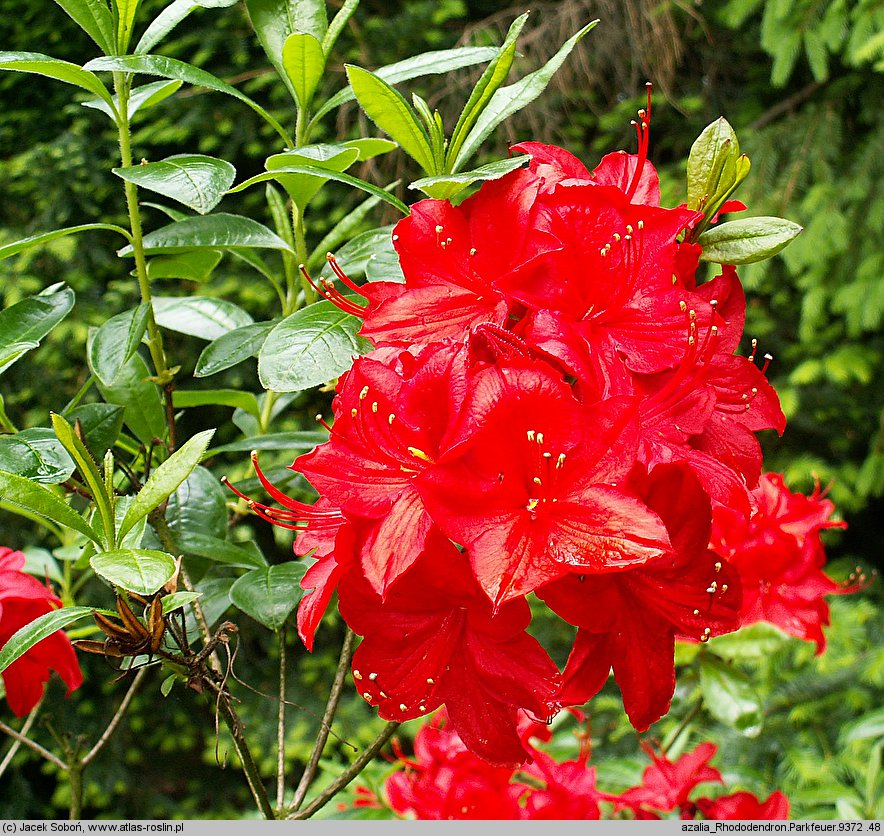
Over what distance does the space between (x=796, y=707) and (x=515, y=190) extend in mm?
1707

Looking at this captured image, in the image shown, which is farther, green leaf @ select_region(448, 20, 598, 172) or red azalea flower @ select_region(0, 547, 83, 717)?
red azalea flower @ select_region(0, 547, 83, 717)

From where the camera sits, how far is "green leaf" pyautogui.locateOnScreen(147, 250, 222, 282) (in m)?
0.82

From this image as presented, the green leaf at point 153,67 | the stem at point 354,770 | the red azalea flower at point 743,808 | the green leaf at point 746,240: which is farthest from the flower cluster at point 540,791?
the green leaf at point 153,67

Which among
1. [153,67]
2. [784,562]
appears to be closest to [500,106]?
[153,67]

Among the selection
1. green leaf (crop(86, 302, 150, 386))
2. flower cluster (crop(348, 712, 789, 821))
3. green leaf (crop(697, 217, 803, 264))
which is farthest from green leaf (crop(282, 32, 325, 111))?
flower cluster (crop(348, 712, 789, 821))

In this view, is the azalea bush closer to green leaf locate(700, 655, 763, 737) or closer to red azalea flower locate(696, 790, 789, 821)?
red azalea flower locate(696, 790, 789, 821)

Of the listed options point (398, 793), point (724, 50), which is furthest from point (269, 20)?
point (724, 50)

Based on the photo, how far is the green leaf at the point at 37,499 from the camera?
536mm

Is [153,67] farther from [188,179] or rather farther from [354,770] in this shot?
[354,770]

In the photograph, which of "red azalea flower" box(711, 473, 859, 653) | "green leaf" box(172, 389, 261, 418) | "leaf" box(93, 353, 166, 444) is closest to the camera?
"leaf" box(93, 353, 166, 444)

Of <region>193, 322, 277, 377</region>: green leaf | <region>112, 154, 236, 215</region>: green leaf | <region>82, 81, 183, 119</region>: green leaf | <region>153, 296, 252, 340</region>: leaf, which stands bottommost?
<region>153, 296, 252, 340</region>: leaf

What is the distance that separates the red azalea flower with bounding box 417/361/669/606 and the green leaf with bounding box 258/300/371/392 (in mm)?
120

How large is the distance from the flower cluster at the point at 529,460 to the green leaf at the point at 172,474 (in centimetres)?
7

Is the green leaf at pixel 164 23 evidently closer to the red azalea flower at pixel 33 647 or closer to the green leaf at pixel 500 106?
the green leaf at pixel 500 106
